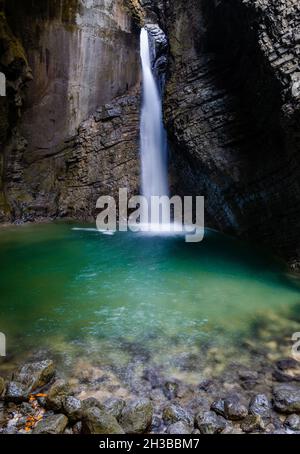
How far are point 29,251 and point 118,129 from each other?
400 inches

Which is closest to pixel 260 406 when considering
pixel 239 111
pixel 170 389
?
pixel 170 389

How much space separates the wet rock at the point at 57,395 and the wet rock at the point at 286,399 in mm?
2804

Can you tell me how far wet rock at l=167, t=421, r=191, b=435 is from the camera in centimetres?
402

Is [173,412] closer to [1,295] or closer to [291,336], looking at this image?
[291,336]

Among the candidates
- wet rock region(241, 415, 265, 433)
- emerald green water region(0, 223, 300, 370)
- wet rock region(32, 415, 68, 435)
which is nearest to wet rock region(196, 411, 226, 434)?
wet rock region(241, 415, 265, 433)

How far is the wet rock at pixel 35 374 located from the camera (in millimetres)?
4730

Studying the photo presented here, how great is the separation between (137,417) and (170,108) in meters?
13.8

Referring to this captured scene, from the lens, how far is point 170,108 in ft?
51.0

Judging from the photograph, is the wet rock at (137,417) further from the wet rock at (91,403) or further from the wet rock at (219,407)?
the wet rock at (219,407)

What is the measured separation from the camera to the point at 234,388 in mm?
4941

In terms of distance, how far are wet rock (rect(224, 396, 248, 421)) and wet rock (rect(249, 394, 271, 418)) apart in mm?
112

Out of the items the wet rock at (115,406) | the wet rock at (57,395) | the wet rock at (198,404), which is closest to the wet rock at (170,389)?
the wet rock at (198,404)

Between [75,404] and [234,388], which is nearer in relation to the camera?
[75,404]

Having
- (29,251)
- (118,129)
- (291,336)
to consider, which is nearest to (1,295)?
(29,251)
